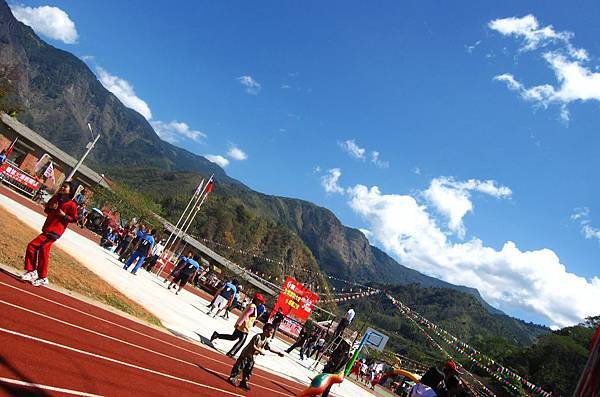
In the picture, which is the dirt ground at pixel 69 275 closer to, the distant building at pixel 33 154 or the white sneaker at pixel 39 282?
the white sneaker at pixel 39 282

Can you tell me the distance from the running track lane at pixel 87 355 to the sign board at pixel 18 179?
22566 mm

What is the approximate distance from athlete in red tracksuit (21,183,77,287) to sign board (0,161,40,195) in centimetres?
2285

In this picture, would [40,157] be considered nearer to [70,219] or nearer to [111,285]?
[111,285]

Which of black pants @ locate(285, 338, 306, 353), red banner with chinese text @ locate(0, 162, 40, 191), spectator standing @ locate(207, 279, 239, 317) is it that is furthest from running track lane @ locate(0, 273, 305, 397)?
red banner with chinese text @ locate(0, 162, 40, 191)

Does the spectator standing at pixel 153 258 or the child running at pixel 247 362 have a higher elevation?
the child running at pixel 247 362

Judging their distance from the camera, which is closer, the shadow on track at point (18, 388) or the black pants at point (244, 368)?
the shadow on track at point (18, 388)

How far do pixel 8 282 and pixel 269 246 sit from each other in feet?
554

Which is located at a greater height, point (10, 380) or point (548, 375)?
point (548, 375)

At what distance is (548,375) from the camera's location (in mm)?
60625

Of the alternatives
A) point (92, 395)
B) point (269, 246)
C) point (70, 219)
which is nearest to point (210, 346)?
point (70, 219)

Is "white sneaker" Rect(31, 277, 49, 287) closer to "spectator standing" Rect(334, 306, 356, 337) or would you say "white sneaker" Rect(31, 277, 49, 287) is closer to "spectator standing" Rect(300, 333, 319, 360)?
"spectator standing" Rect(334, 306, 356, 337)

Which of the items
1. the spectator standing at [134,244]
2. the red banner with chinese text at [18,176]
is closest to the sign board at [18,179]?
the red banner with chinese text at [18,176]

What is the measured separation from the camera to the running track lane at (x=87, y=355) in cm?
550

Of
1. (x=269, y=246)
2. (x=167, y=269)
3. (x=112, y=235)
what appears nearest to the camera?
(x=112, y=235)
